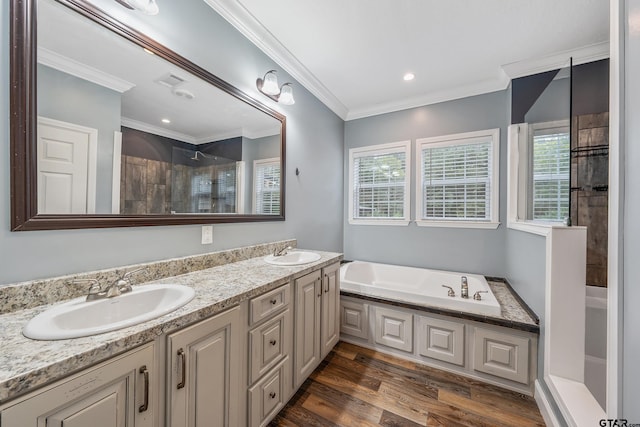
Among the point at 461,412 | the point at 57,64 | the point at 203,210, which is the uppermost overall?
the point at 57,64

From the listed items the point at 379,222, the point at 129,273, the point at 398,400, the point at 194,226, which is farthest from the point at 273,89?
the point at 398,400

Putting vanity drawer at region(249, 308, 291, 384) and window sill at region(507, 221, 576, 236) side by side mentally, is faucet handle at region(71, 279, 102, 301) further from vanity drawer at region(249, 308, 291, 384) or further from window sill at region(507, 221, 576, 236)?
window sill at region(507, 221, 576, 236)

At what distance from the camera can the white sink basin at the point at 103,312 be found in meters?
0.70

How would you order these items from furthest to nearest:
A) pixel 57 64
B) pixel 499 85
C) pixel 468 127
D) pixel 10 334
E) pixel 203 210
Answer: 1. pixel 468 127
2. pixel 499 85
3. pixel 203 210
4. pixel 57 64
5. pixel 10 334

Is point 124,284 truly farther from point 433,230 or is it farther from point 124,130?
point 433,230

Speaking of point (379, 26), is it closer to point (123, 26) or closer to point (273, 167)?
point (273, 167)

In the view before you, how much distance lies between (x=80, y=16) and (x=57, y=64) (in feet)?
0.85

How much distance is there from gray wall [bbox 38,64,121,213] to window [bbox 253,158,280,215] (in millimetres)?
942

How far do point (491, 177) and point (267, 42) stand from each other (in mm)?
2654

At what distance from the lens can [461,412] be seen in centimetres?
156

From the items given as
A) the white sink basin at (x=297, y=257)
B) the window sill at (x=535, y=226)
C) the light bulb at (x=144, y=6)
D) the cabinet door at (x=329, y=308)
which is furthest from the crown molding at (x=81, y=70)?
the window sill at (x=535, y=226)

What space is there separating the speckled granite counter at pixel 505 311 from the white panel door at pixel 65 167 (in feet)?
6.66

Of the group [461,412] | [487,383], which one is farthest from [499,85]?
[461,412]

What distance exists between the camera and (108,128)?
1.10 meters
